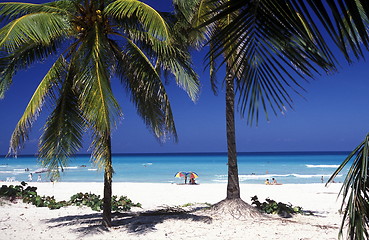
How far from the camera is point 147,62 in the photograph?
7.56 meters

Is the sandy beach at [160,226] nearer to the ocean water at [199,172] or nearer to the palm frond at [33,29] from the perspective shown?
the ocean water at [199,172]

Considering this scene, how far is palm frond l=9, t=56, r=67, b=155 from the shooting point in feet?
23.2

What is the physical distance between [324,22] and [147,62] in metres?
6.73

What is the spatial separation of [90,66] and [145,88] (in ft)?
4.33

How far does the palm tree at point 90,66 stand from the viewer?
6699mm

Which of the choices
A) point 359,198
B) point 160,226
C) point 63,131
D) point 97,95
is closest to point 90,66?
point 97,95

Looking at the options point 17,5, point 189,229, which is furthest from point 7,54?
point 189,229

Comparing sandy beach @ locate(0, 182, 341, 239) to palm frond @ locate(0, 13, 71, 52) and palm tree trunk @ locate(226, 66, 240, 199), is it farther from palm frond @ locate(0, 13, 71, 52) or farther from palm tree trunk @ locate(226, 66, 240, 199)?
palm frond @ locate(0, 13, 71, 52)

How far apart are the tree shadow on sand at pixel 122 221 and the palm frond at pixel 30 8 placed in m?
4.56

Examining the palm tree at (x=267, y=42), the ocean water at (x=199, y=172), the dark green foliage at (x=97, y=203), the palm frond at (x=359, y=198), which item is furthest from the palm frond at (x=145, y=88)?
the palm tree at (x=267, y=42)

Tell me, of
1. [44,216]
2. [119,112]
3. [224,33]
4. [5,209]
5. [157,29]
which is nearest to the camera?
[224,33]

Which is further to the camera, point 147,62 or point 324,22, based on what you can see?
point 147,62

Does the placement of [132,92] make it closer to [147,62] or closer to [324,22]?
[147,62]

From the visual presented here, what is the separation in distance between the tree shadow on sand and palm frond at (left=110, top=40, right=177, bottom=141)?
6.56 ft
